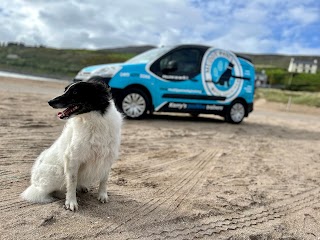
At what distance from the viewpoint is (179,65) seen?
38.4ft

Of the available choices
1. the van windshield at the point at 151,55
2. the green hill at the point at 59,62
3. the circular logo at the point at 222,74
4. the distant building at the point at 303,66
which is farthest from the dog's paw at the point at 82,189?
the distant building at the point at 303,66

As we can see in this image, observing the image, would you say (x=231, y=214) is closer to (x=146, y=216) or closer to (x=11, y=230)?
(x=146, y=216)

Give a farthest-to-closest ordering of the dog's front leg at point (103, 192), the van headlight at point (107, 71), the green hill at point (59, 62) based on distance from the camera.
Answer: the green hill at point (59, 62)
the van headlight at point (107, 71)
the dog's front leg at point (103, 192)

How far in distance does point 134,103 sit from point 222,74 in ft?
10.4

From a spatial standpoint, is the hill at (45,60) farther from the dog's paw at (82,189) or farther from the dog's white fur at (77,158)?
the dog's white fur at (77,158)

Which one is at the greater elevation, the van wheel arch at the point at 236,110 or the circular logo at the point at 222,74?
the circular logo at the point at 222,74

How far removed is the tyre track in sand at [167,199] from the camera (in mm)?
3930

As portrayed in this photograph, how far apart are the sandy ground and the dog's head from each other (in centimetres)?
103

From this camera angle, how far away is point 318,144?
34.6 ft

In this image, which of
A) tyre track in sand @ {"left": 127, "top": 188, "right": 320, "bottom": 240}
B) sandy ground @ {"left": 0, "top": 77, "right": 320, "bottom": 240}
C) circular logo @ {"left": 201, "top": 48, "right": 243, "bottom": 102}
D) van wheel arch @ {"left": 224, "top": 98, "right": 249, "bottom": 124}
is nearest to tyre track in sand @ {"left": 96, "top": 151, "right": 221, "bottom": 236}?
sandy ground @ {"left": 0, "top": 77, "right": 320, "bottom": 240}

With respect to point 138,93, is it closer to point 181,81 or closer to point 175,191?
point 181,81

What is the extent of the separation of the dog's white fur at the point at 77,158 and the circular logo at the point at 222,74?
8.15 metres

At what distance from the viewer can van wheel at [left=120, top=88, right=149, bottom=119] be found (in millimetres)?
11023

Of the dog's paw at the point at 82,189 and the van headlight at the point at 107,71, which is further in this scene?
the van headlight at the point at 107,71
